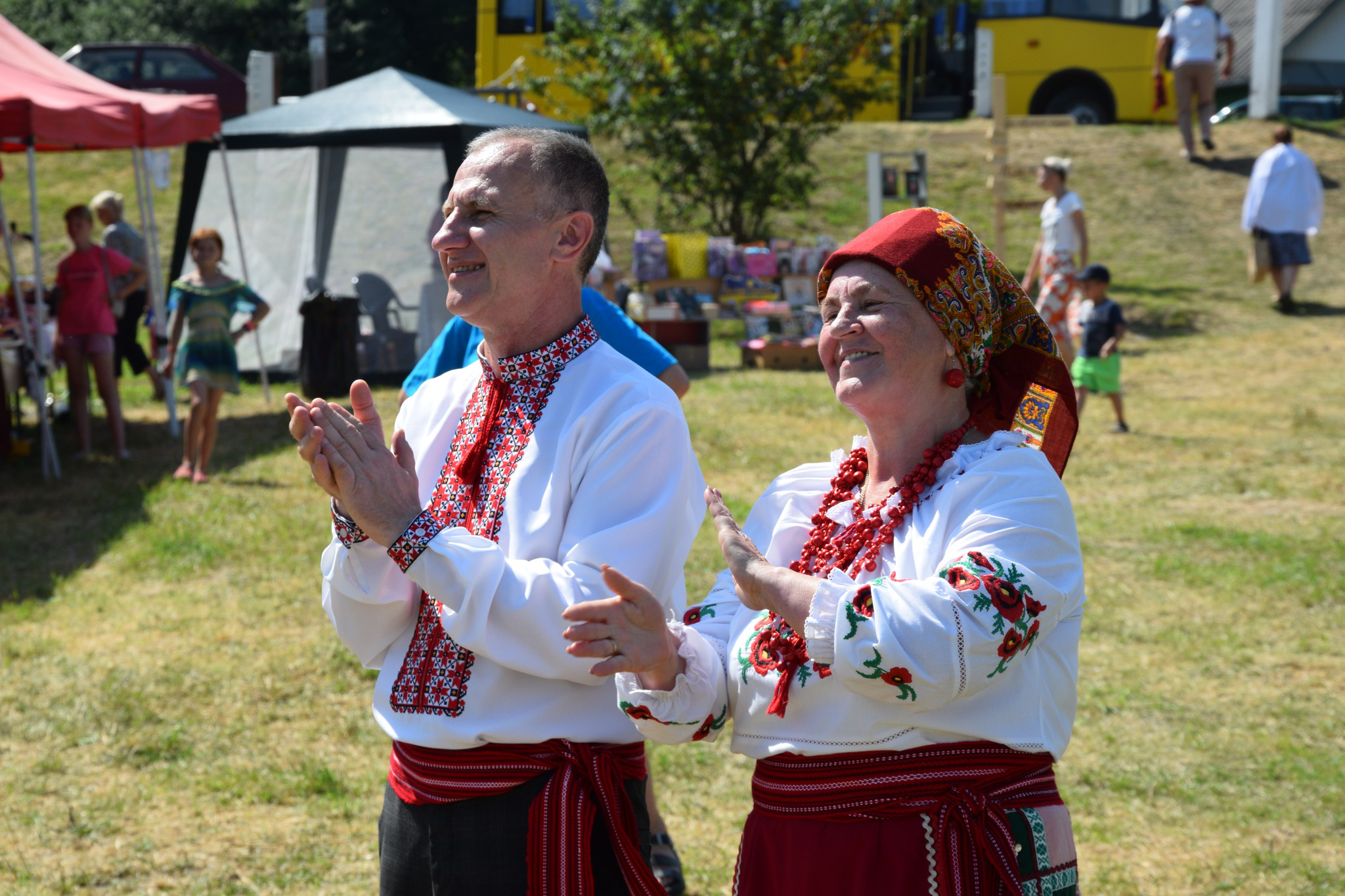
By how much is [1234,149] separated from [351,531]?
18.7m

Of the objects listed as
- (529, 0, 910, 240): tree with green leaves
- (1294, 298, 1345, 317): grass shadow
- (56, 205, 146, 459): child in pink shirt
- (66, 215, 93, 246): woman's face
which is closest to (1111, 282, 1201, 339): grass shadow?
(1294, 298, 1345, 317): grass shadow

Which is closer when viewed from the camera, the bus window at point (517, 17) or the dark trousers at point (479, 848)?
the dark trousers at point (479, 848)

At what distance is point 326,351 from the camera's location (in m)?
9.21

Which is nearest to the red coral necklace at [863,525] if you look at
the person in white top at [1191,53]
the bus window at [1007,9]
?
the person in white top at [1191,53]

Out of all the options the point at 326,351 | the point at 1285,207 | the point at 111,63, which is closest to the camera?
the point at 326,351

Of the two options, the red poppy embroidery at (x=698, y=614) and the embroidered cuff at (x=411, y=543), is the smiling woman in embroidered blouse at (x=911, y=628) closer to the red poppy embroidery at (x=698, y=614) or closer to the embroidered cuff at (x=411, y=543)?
the red poppy embroidery at (x=698, y=614)

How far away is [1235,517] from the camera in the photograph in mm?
7113

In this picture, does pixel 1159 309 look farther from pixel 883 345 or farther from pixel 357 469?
pixel 357 469

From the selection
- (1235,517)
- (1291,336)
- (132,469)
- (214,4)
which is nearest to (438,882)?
(1235,517)

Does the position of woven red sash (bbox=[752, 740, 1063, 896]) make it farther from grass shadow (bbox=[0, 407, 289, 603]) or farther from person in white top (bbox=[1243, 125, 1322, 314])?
person in white top (bbox=[1243, 125, 1322, 314])

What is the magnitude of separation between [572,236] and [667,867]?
6.31 ft

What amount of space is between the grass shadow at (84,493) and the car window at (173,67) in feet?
44.5

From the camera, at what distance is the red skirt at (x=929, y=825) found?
5.82 feet

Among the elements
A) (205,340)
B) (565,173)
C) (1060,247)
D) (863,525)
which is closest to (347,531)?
(565,173)
